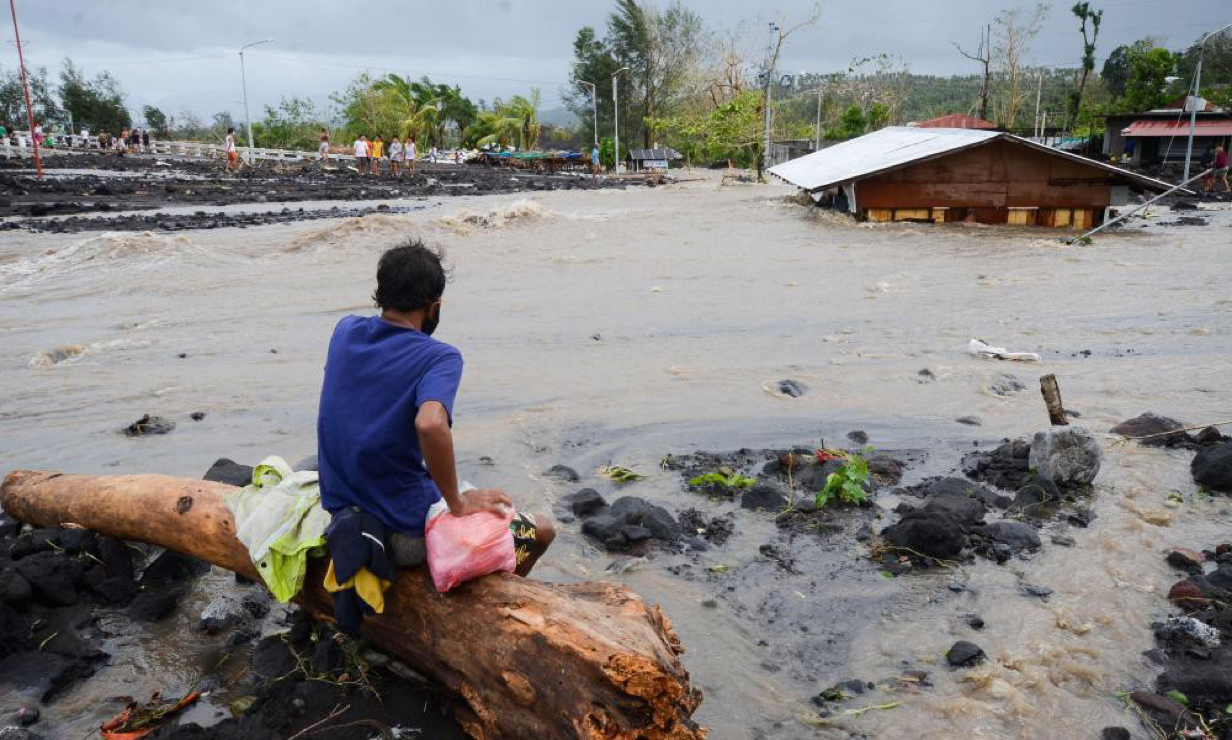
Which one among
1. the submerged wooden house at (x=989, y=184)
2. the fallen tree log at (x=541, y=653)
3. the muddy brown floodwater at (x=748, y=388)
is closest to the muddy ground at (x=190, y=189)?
the muddy brown floodwater at (x=748, y=388)

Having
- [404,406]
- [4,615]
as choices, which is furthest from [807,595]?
[4,615]

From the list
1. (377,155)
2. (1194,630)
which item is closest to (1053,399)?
(1194,630)

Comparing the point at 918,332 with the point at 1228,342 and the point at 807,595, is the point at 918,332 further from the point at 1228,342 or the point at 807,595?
the point at 807,595

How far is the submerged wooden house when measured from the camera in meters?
18.7

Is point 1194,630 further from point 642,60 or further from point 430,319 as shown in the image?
point 642,60

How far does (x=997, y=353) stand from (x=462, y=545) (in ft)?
23.3

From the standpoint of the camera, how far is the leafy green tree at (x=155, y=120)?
67.1 m

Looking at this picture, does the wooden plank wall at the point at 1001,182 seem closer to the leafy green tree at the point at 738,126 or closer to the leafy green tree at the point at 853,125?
the leafy green tree at the point at 738,126

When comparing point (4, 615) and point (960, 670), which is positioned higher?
point (4, 615)

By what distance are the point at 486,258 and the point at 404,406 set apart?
1374cm

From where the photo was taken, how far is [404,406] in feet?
9.89

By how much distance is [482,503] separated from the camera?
3123 millimetres

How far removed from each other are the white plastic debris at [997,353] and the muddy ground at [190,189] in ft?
53.7

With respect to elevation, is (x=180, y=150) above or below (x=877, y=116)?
below
